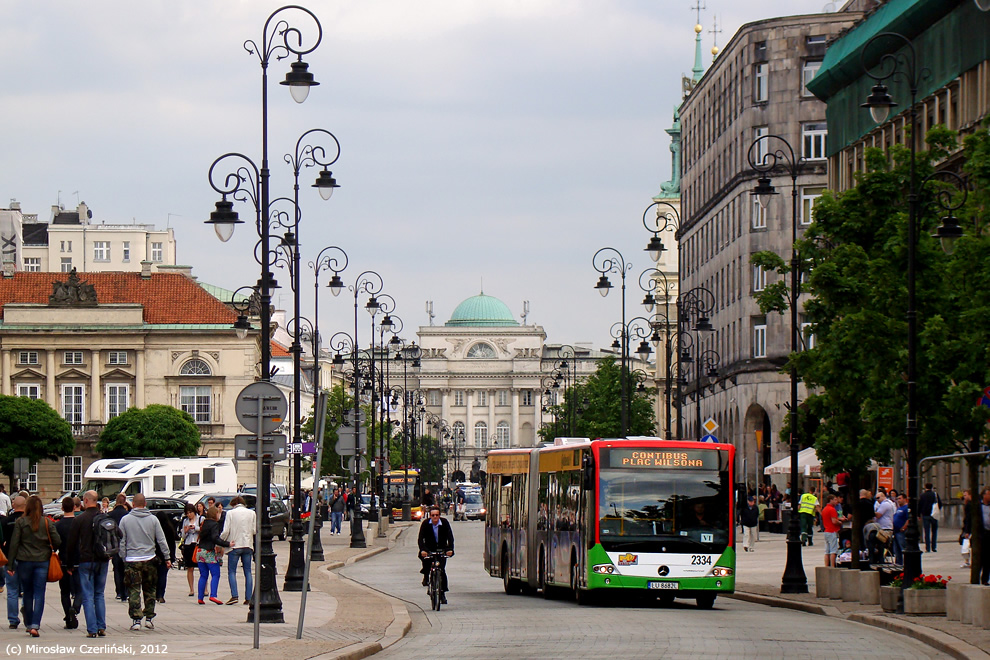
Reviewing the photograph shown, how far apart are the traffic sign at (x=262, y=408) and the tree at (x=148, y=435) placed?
7238cm

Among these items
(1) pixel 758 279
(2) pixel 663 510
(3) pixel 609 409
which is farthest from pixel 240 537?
(3) pixel 609 409

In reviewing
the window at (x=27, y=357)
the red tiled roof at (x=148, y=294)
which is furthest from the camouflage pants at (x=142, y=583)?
the window at (x=27, y=357)

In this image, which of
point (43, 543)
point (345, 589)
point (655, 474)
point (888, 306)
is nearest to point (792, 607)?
point (655, 474)

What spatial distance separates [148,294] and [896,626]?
86647 mm

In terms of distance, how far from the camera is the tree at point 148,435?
295ft

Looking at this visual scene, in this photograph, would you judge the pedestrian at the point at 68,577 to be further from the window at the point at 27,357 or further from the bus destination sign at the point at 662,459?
the window at the point at 27,357

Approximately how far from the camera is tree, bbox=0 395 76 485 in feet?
280

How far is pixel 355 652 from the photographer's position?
18.5 meters

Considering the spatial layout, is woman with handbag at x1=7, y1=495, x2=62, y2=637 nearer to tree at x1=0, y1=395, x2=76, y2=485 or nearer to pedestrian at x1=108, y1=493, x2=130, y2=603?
pedestrian at x1=108, y1=493, x2=130, y2=603

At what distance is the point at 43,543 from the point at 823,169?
64.2 meters

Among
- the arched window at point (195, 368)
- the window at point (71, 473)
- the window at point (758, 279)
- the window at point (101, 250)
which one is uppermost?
the window at point (101, 250)

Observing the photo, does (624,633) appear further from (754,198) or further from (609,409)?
(609,409)

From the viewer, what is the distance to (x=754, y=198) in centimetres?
8225

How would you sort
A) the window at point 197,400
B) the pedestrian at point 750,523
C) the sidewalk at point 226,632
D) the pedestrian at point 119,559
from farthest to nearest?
1. the window at point 197,400
2. the pedestrian at point 750,523
3. the pedestrian at point 119,559
4. the sidewalk at point 226,632
